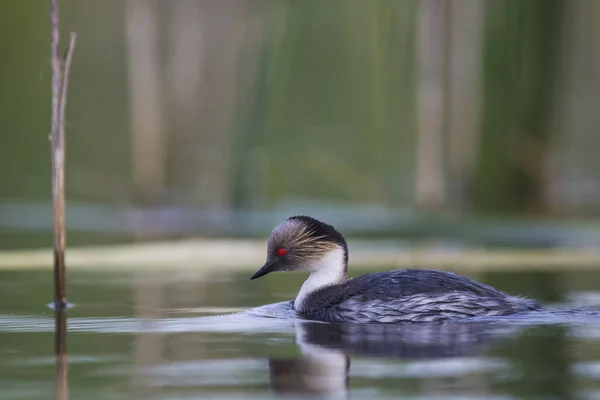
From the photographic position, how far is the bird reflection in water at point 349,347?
247 inches

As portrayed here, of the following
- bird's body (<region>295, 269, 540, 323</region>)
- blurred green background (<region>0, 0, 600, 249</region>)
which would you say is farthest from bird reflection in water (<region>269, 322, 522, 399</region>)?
blurred green background (<region>0, 0, 600, 249</region>)

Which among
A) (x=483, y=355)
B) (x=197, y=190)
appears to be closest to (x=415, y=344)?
(x=483, y=355)

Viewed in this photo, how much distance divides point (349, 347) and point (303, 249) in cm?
207

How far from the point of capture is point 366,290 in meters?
8.99

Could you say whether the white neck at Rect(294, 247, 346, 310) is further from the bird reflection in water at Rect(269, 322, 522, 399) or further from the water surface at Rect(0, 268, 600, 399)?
the bird reflection in water at Rect(269, 322, 522, 399)

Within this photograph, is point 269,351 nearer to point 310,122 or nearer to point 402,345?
point 402,345

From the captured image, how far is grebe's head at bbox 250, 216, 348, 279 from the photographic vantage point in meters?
9.56

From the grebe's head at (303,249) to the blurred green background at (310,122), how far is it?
2980mm

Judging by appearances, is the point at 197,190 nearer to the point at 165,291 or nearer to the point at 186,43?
the point at 186,43

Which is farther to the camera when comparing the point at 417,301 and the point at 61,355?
the point at 417,301

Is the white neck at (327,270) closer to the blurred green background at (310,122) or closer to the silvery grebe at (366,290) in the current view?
the silvery grebe at (366,290)

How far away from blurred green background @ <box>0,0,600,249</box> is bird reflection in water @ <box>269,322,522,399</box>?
14.4 ft

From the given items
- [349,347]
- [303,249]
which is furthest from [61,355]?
[303,249]

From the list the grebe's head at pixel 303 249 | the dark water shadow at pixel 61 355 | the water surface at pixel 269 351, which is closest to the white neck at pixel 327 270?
the grebe's head at pixel 303 249
